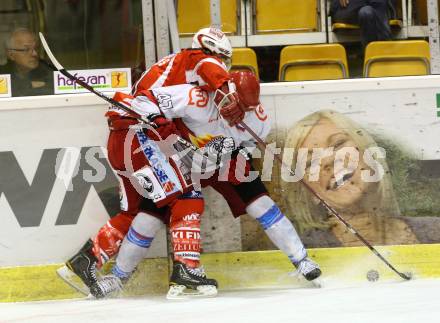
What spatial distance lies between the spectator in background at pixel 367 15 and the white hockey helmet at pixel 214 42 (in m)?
1.05

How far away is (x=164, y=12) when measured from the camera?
204 inches

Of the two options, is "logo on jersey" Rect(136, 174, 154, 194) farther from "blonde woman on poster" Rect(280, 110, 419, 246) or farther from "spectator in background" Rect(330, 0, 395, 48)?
"spectator in background" Rect(330, 0, 395, 48)

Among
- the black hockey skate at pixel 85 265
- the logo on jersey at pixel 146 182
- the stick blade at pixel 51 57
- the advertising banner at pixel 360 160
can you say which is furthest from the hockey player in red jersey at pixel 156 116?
the advertising banner at pixel 360 160

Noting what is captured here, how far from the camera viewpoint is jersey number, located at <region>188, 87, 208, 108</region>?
470 cm

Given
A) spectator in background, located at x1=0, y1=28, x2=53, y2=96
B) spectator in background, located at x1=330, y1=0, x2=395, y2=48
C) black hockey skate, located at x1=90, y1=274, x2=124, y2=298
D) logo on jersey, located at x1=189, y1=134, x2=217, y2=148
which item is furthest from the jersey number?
spectator in background, located at x1=330, y1=0, x2=395, y2=48

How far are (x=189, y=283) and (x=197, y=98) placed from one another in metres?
0.87

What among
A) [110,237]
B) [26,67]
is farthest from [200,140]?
[26,67]

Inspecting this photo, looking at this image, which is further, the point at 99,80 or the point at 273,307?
the point at 99,80

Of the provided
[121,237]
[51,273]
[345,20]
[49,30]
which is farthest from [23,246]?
[345,20]

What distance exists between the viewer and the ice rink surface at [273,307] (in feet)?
12.0

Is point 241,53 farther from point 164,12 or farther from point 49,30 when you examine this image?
point 49,30

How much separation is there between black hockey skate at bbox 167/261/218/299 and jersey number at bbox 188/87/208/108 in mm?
753

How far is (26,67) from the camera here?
5.17m

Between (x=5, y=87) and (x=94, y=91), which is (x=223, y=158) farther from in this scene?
(x=5, y=87)
